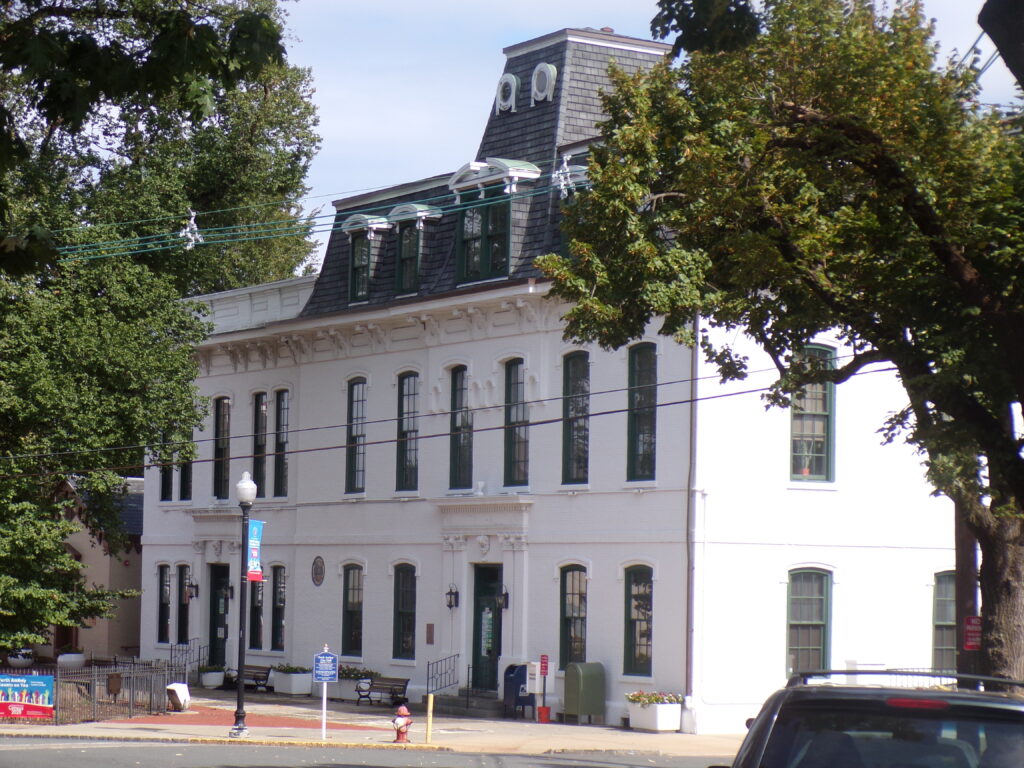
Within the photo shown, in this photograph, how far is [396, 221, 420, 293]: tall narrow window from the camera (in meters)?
33.4

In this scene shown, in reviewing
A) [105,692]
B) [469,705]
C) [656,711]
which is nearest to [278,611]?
[105,692]

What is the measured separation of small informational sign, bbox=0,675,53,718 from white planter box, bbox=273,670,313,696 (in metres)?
7.57

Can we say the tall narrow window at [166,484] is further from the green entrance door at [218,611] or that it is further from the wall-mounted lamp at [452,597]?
the wall-mounted lamp at [452,597]

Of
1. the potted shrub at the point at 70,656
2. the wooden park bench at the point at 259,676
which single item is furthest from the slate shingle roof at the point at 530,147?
the potted shrub at the point at 70,656

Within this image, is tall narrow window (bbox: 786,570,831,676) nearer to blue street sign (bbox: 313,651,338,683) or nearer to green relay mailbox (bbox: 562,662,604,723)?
green relay mailbox (bbox: 562,662,604,723)

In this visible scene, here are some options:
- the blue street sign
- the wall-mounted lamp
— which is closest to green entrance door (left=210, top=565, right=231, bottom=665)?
the wall-mounted lamp

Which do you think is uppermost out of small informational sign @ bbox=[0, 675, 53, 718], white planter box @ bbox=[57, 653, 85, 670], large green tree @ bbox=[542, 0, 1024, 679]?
large green tree @ bbox=[542, 0, 1024, 679]

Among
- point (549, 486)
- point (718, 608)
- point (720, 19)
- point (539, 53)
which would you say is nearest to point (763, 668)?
point (718, 608)

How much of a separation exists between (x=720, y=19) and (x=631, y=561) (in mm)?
15989

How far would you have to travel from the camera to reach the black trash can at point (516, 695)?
28953mm

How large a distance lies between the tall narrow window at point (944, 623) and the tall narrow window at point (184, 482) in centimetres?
2042

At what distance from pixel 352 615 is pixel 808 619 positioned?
1135 centimetres

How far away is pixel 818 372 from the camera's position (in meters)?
16.5

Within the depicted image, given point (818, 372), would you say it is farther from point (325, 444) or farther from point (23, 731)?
point (325, 444)
